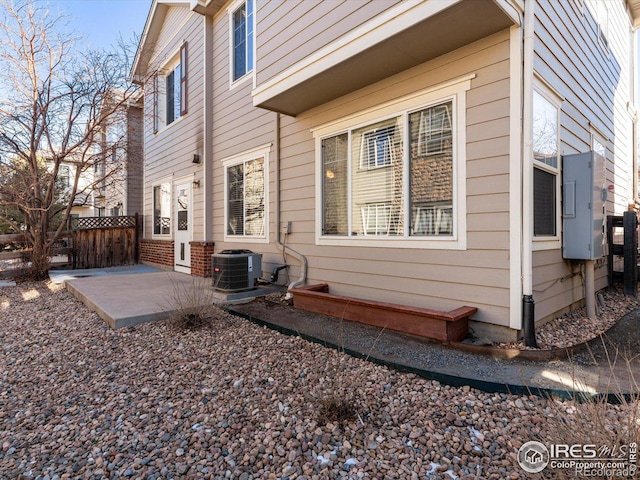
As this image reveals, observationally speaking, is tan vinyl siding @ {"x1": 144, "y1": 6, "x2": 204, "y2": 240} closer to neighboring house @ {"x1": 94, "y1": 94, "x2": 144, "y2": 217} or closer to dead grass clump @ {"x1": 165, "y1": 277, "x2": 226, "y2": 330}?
neighboring house @ {"x1": 94, "y1": 94, "x2": 144, "y2": 217}

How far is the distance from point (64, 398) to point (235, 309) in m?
2.23

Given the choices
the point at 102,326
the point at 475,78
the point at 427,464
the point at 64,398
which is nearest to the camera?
the point at 427,464

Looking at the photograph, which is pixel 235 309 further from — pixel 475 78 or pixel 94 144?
pixel 94 144

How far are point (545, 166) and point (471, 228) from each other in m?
1.05

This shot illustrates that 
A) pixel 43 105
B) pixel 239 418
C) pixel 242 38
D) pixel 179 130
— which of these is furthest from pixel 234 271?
pixel 43 105

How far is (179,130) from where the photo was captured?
28.3 feet

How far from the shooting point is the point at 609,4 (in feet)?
19.8

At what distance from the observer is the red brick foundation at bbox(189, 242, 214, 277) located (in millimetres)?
7414

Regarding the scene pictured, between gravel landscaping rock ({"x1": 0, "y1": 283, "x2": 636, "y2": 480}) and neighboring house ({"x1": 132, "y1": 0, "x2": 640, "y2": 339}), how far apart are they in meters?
1.34

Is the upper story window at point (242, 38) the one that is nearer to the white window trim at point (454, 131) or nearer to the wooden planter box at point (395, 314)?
the white window trim at point (454, 131)

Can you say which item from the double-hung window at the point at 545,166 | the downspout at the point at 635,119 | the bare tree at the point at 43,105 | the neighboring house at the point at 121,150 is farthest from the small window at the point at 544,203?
the neighboring house at the point at 121,150

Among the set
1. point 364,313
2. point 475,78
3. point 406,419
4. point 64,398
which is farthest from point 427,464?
point 475,78

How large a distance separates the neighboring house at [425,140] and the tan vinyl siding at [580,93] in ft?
0.10

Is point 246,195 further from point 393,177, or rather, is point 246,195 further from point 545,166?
point 545,166
